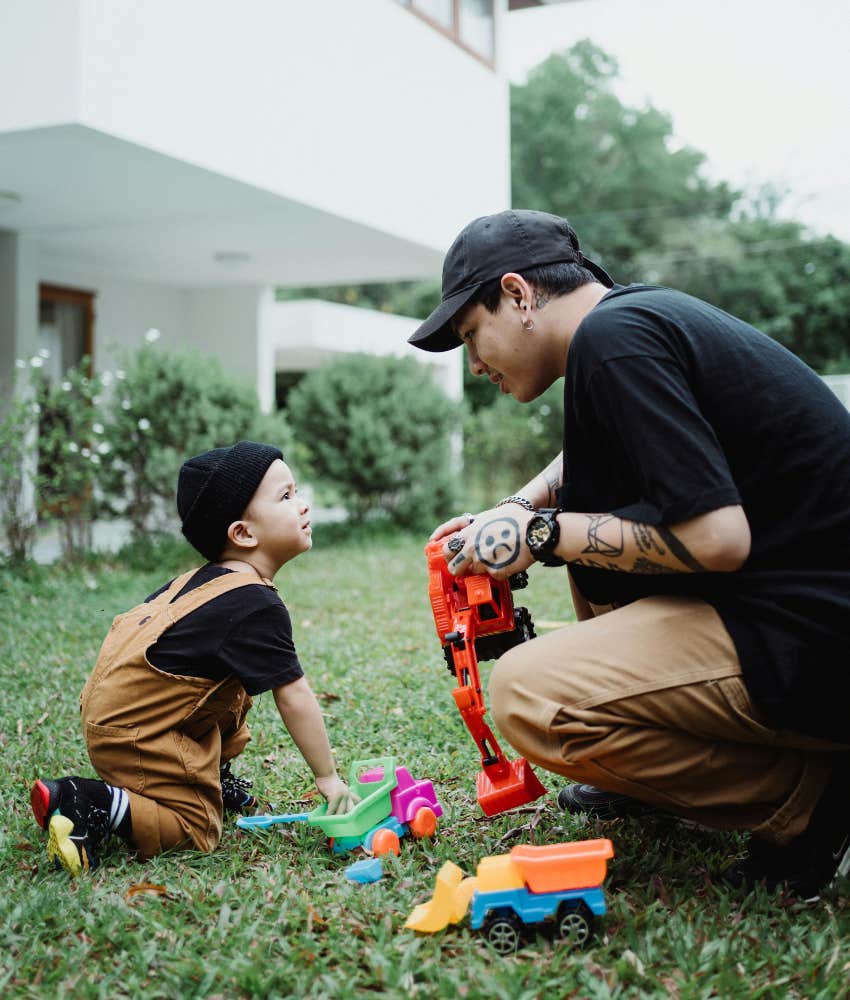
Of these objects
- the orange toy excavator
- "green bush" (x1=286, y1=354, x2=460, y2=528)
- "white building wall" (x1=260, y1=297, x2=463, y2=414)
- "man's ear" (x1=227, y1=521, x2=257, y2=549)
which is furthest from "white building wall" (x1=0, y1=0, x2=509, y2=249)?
the orange toy excavator

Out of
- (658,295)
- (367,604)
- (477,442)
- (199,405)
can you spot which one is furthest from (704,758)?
(477,442)

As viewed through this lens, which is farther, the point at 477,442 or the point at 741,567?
the point at 477,442

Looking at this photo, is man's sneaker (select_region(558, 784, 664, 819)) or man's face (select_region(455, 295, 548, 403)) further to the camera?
man's sneaker (select_region(558, 784, 664, 819))

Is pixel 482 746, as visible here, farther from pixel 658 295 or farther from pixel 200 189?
pixel 200 189

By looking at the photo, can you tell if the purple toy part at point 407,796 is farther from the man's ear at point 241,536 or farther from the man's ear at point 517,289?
the man's ear at point 517,289

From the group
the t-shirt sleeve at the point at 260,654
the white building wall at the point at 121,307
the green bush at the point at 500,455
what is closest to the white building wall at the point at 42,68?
the white building wall at the point at 121,307

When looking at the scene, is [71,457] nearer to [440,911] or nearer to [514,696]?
[514,696]

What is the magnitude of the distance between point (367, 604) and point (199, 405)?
2868 mm

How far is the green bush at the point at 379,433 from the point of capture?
11.7 m

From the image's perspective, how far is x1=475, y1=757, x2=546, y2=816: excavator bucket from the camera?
2797mm

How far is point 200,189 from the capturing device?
29.7 feet

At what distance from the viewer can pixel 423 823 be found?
9.58ft

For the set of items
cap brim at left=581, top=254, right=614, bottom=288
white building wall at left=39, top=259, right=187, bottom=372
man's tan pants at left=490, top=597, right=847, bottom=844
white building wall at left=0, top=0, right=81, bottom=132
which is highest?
white building wall at left=0, top=0, right=81, bottom=132

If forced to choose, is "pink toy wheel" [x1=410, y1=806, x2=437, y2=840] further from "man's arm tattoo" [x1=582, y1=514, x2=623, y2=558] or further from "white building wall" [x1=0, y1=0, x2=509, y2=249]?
"white building wall" [x1=0, y1=0, x2=509, y2=249]
